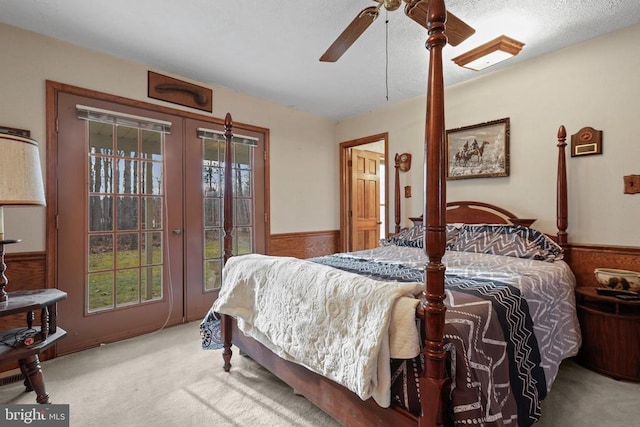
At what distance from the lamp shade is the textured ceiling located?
1.05 m

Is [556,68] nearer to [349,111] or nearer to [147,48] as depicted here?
[349,111]

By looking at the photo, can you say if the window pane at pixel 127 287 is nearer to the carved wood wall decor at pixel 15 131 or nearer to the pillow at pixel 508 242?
the carved wood wall decor at pixel 15 131

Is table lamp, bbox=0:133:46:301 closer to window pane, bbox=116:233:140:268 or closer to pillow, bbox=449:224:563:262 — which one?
window pane, bbox=116:233:140:268

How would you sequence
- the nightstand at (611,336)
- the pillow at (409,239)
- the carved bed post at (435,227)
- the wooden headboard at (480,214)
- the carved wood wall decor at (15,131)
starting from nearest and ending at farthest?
the carved bed post at (435,227) → the nightstand at (611,336) → the carved wood wall decor at (15,131) → the wooden headboard at (480,214) → the pillow at (409,239)

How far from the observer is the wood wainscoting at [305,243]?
398cm

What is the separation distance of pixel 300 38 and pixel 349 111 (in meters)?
1.94

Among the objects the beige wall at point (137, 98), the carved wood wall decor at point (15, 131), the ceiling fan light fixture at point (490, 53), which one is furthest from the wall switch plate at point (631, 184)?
the carved wood wall decor at point (15, 131)

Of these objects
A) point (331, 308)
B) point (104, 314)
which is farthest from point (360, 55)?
point (104, 314)

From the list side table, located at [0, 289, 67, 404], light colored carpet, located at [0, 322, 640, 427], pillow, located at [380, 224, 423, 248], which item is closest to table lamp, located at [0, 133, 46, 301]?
side table, located at [0, 289, 67, 404]

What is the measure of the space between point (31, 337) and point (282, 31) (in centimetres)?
256

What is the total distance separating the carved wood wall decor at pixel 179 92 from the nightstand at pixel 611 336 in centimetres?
374

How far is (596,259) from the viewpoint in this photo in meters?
2.49

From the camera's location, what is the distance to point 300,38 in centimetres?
244

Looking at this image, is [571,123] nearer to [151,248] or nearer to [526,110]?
[526,110]
